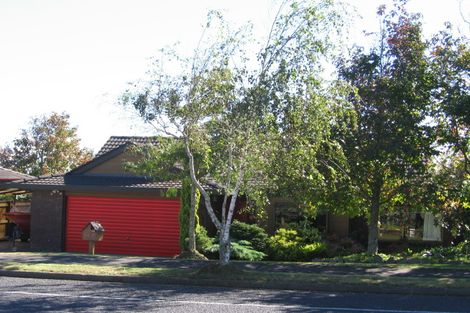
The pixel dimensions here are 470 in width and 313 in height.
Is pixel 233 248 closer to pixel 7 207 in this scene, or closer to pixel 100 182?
pixel 100 182

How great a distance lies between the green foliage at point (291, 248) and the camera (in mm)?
20859

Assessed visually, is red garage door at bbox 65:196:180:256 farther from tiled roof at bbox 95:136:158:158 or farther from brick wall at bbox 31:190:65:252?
tiled roof at bbox 95:136:158:158

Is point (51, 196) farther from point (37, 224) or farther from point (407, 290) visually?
point (407, 290)

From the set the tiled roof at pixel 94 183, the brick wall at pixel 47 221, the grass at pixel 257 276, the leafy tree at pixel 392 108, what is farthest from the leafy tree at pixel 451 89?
the brick wall at pixel 47 221

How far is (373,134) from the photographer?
17469 mm

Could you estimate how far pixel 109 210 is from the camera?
23.4 meters

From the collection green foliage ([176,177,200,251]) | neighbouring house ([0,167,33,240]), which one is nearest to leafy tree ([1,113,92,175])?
neighbouring house ([0,167,33,240])

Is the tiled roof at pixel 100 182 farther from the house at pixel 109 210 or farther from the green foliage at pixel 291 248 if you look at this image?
the green foliage at pixel 291 248

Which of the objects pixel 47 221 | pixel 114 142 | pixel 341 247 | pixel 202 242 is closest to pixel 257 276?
pixel 202 242

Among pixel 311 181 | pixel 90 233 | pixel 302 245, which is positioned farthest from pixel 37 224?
pixel 311 181

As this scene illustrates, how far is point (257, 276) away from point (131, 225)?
10.6 m

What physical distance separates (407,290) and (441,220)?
29.9ft

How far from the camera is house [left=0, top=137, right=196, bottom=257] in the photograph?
22906mm

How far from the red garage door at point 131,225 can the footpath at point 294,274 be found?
5.69 metres
